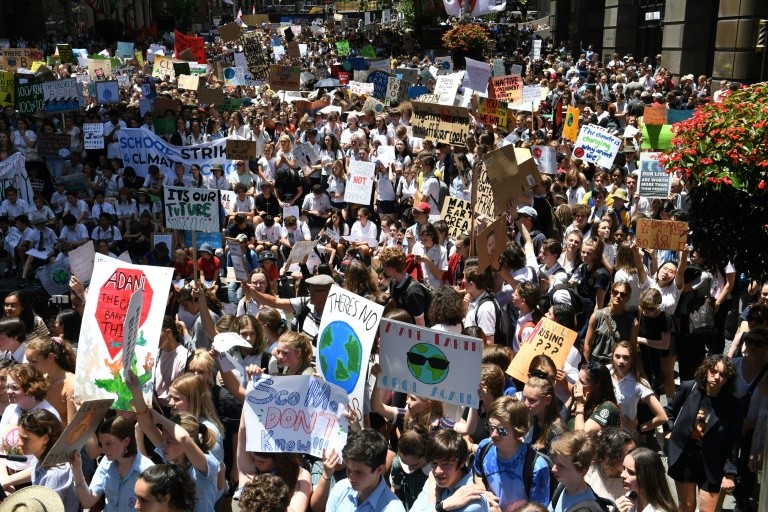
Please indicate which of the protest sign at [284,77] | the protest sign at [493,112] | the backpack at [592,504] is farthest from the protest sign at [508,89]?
the backpack at [592,504]

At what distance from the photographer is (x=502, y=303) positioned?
8281mm

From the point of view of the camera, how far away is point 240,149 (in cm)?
1566

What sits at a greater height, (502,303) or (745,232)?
(745,232)

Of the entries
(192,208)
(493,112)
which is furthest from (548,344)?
(493,112)

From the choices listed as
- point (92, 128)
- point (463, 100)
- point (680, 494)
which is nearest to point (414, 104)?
point (463, 100)

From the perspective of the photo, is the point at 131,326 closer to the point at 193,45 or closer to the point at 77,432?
the point at 77,432

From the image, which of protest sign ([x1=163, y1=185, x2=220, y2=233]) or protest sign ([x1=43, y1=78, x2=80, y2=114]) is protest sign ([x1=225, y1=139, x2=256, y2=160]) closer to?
protest sign ([x1=163, y1=185, x2=220, y2=233])

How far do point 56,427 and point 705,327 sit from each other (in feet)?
18.0

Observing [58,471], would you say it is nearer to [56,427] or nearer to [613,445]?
[56,427]

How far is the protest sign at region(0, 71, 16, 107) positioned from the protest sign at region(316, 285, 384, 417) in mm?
15308

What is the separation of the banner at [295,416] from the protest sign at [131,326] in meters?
0.75

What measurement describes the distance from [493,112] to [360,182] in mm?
3770

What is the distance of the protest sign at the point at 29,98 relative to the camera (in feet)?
62.4

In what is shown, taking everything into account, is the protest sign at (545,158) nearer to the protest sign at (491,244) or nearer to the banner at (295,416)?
Result: the protest sign at (491,244)
